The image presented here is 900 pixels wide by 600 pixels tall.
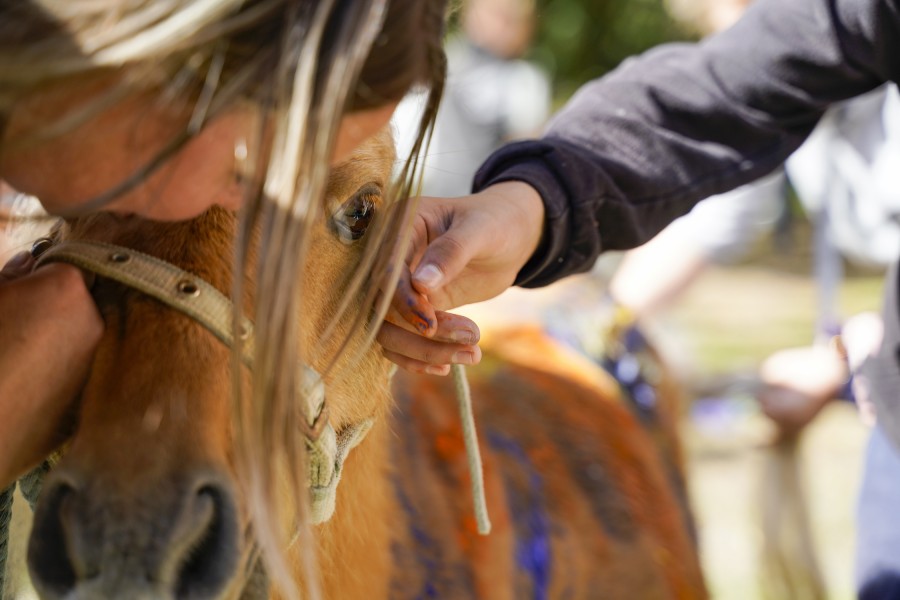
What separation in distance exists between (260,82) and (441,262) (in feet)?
1.83

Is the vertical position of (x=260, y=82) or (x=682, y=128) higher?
(x=260, y=82)

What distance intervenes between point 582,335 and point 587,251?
1352mm

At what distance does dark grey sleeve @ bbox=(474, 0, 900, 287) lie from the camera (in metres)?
1.77

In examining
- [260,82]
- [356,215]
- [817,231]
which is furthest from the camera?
[817,231]

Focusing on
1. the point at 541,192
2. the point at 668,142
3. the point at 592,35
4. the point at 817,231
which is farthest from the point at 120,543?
the point at 592,35

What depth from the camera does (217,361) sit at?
1201 mm

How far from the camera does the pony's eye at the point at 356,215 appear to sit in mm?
1506

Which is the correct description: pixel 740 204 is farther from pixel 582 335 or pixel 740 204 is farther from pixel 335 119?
pixel 335 119

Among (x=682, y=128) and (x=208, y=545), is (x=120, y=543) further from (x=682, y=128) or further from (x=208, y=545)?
(x=682, y=128)

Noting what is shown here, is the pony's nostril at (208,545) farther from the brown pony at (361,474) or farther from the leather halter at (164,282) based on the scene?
the leather halter at (164,282)

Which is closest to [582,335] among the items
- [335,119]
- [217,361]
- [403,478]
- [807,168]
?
[403,478]

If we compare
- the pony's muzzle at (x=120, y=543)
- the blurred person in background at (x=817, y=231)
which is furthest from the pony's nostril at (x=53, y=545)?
the blurred person in background at (x=817, y=231)

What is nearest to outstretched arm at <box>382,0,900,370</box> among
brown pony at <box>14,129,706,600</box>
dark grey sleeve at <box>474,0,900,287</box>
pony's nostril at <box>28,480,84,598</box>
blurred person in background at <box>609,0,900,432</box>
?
dark grey sleeve at <box>474,0,900,287</box>

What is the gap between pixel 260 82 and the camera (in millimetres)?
935
